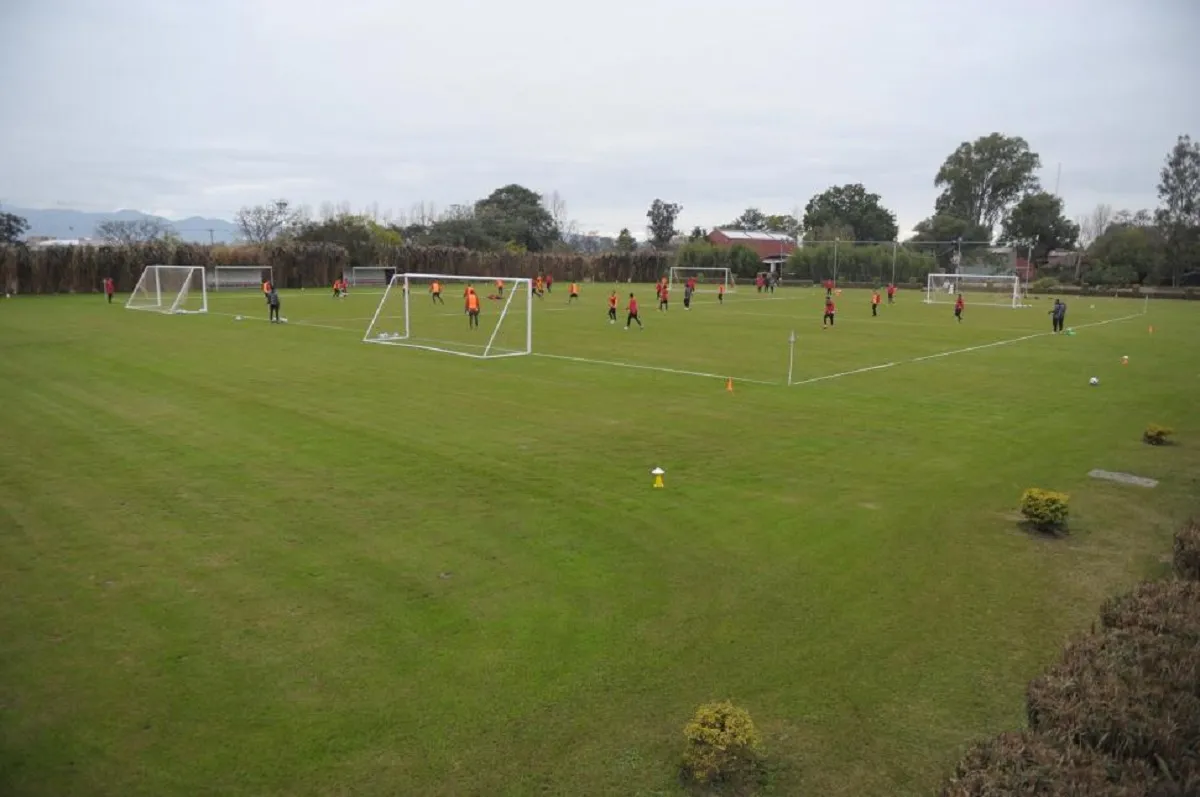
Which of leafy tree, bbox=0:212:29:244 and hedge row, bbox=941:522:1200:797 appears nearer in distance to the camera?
hedge row, bbox=941:522:1200:797

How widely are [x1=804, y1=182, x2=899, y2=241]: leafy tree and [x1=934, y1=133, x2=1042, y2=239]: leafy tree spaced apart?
12369mm

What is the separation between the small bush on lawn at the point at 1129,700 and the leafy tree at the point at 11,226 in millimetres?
96976

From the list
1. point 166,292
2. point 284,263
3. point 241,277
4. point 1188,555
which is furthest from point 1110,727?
point 284,263

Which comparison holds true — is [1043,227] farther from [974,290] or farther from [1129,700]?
[1129,700]

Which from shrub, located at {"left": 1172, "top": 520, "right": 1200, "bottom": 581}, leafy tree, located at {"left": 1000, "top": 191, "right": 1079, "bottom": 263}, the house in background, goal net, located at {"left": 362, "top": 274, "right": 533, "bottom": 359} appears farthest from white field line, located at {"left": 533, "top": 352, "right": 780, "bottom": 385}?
leafy tree, located at {"left": 1000, "top": 191, "right": 1079, "bottom": 263}

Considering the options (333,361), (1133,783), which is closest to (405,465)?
(1133,783)

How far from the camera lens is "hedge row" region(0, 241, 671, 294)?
55.1m

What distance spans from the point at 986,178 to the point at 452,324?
4542 inches

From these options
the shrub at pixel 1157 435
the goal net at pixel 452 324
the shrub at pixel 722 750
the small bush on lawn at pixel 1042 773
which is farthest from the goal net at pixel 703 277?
the small bush on lawn at pixel 1042 773

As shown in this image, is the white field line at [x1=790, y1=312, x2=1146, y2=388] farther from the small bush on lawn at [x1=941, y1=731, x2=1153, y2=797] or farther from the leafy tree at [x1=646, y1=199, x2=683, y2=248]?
the leafy tree at [x1=646, y1=199, x2=683, y2=248]

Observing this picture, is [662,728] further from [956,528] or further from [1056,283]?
[1056,283]

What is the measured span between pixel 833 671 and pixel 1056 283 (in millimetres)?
91566

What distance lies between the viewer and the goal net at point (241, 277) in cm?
6334

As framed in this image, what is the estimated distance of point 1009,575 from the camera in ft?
28.7
